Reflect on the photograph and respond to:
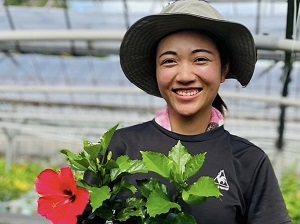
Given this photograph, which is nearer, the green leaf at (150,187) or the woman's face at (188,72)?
the green leaf at (150,187)

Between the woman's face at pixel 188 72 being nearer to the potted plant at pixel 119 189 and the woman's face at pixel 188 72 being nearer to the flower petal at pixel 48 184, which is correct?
the potted plant at pixel 119 189

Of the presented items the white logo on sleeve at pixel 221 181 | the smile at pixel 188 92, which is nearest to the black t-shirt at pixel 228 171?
the white logo on sleeve at pixel 221 181

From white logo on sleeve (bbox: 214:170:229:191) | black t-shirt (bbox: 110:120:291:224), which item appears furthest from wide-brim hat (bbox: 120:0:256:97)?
white logo on sleeve (bbox: 214:170:229:191)

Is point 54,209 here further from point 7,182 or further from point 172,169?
point 7,182

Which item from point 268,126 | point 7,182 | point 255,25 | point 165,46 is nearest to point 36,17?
point 7,182

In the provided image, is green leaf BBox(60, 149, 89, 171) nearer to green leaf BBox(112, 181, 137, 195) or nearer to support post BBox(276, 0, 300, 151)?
green leaf BBox(112, 181, 137, 195)

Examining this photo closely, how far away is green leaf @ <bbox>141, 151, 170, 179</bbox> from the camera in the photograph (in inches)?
59.2

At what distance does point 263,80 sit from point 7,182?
5556 millimetres

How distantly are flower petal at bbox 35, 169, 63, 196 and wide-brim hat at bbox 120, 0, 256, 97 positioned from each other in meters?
0.48

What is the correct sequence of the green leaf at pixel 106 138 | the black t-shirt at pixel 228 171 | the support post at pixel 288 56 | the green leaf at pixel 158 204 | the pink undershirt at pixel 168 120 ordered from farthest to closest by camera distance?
the support post at pixel 288 56 → the pink undershirt at pixel 168 120 → the black t-shirt at pixel 228 171 → the green leaf at pixel 106 138 → the green leaf at pixel 158 204

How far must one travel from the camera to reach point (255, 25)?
11250mm

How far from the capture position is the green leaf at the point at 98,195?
4.82 ft

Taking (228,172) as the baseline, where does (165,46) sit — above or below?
above

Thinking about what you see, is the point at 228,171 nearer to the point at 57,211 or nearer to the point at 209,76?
the point at 209,76
